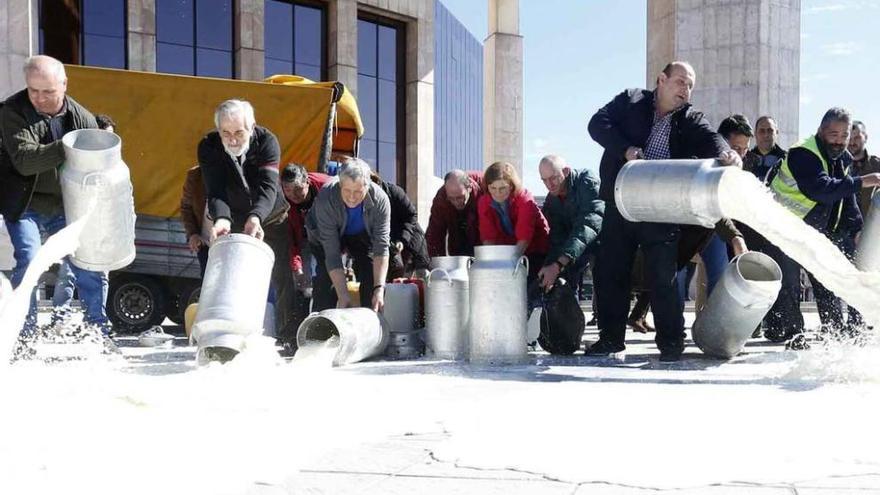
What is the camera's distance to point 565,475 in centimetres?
233

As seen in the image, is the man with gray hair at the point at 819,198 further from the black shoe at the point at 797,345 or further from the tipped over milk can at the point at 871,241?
the tipped over milk can at the point at 871,241

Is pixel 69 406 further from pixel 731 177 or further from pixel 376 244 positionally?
pixel 731 177

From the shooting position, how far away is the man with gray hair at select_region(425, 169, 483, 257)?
6301 mm

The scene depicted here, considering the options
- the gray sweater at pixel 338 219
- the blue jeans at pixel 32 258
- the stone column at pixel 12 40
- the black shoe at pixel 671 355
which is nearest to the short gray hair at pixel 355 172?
the gray sweater at pixel 338 219

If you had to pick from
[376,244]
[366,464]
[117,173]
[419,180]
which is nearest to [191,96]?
[376,244]

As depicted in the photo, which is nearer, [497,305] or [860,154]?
[497,305]

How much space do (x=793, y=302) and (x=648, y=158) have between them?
5.63ft

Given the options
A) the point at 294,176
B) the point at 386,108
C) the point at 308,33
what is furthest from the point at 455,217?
the point at 386,108

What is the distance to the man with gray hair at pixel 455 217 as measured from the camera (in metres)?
6.30

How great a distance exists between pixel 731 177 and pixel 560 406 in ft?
5.37

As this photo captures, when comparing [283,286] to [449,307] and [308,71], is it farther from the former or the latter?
[308,71]

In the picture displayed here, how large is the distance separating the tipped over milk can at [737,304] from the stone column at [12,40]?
9670mm

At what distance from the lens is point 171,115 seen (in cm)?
907

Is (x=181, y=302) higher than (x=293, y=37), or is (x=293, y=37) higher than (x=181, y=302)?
(x=293, y=37)
